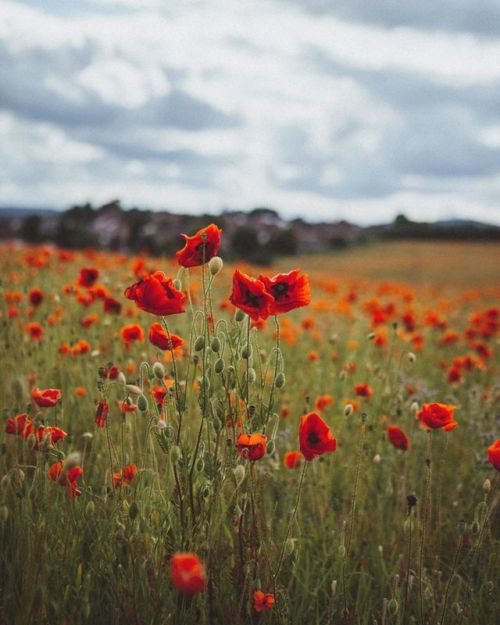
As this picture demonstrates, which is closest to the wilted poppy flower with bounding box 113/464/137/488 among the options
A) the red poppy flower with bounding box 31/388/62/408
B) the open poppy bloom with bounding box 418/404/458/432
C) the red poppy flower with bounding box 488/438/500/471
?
the red poppy flower with bounding box 31/388/62/408

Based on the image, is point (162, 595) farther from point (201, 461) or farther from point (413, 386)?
point (413, 386)

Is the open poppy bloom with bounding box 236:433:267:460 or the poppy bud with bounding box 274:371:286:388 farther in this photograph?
the poppy bud with bounding box 274:371:286:388

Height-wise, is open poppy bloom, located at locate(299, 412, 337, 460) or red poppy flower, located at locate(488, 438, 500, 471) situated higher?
open poppy bloom, located at locate(299, 412, 337, 460)

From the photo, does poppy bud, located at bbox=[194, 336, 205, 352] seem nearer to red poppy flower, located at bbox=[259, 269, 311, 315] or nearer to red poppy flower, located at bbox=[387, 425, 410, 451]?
red poppy flower, located at bbox=[259, 269, 311, 315]

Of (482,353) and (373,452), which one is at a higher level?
(482,353)

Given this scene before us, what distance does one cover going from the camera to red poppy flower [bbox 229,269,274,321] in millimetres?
1459

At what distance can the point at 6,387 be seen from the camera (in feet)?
8.66

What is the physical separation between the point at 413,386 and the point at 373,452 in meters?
0.91

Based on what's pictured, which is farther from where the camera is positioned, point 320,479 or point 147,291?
point 320,479

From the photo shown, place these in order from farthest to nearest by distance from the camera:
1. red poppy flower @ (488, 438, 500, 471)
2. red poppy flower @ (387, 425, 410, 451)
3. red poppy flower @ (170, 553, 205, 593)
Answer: red poppy flower @ (387, 425, 410, 451) → red poppy flower @ (488, 438, 500, 471) → red poppy flower @ (170, 553, 205, 593)

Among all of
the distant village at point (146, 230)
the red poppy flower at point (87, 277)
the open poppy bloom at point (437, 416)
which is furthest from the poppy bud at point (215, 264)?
the distant village at point (146, 230)

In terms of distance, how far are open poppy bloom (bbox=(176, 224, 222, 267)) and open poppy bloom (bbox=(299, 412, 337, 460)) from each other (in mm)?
567

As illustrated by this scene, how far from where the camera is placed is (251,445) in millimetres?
1482

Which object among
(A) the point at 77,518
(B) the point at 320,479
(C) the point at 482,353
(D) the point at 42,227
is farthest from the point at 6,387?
(D) the point at 42,227
